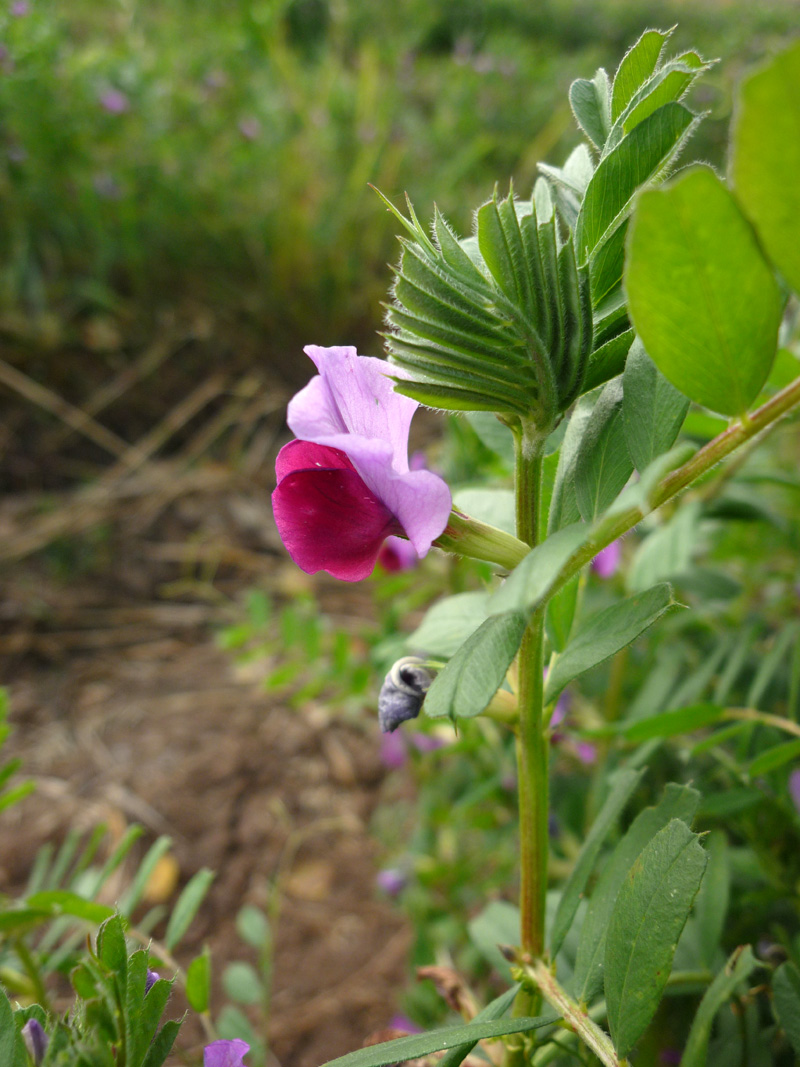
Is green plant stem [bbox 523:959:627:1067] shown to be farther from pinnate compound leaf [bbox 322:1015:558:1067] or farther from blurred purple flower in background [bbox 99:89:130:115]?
blurred purple flower in background [bbox 99:89:130:115]

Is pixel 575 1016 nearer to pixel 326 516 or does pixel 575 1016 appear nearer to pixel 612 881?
pixel 612 881

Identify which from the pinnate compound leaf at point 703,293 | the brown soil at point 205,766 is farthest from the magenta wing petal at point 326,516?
the brown soil at point 205,766

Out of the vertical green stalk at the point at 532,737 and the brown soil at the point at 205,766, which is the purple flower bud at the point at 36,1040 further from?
the brown soil at the point at 205,766

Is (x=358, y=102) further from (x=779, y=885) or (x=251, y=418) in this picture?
(x=779, y=885)

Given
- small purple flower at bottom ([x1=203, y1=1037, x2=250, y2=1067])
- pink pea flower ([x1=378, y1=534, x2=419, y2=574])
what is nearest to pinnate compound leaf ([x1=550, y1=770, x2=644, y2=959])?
small purple flower at bottom ([x1=203, y1=1037, x2=250, y2=1067])

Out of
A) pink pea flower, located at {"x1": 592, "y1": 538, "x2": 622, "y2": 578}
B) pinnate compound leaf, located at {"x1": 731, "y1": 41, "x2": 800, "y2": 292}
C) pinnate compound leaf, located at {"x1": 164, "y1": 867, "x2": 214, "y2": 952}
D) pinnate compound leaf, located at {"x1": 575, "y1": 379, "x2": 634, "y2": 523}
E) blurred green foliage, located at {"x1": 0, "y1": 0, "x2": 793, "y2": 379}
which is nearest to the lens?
pinnate compound leaf, located at {"x1": 731, "y1": 41, "x2": 800, "y2": 292}
